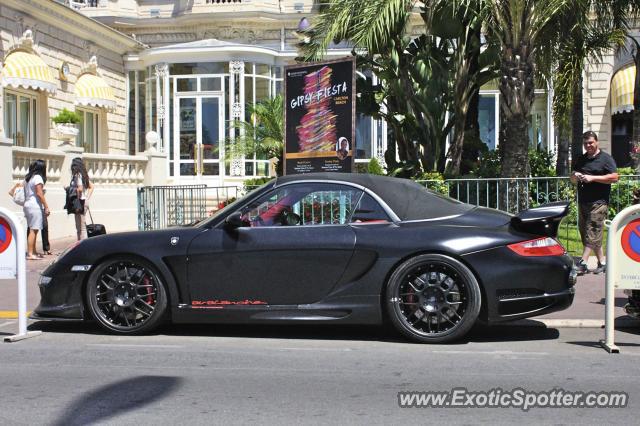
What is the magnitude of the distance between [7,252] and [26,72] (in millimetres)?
15903

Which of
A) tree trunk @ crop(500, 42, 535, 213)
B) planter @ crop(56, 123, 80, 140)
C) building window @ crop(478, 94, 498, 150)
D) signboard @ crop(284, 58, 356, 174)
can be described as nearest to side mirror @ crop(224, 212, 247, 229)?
signboard @ crop(284, 58, 356, 174)

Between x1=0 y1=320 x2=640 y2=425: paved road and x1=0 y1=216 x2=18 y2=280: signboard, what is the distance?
68 centimetres

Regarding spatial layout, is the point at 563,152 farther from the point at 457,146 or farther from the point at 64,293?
the point at 64,293

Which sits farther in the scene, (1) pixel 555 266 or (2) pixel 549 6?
(2) pixel 549 6

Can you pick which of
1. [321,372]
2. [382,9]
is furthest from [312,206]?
[382,9]

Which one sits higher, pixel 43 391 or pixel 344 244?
pixel 344 244

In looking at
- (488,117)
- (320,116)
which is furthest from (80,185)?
(488,117)

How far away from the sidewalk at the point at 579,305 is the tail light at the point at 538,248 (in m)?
1.25

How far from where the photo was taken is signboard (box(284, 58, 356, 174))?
459 inches

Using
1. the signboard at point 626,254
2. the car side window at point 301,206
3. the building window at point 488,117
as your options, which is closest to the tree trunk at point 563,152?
the building window at point 488,117

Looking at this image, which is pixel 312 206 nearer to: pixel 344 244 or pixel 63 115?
pixel 344 244

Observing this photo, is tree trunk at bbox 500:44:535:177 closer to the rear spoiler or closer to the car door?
the rear spoiler

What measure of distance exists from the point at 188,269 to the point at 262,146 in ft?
36.7

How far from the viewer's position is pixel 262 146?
→ 17.8 m
